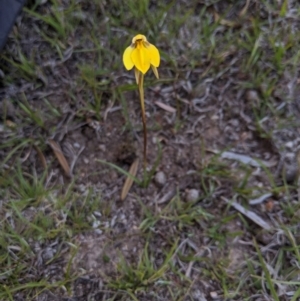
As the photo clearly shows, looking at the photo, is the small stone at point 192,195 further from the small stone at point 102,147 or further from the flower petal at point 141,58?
the flower petal at point 141,58

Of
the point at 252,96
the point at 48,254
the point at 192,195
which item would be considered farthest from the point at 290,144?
the point at 48,254

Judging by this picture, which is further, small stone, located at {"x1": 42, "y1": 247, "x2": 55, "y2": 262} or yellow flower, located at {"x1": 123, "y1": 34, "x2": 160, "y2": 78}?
small stone, located at {"x1": 42, "y1": 247, "x2": 55, "y2": 262}

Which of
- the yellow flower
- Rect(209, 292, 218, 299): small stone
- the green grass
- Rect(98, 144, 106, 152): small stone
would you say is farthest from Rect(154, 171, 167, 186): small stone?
the yellow flower

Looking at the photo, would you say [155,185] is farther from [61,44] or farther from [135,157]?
[61,44]

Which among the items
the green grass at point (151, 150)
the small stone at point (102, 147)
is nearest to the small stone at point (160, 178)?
the green grass at point (151, 150)

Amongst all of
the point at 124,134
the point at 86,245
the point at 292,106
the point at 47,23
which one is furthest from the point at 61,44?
the point at 292,106

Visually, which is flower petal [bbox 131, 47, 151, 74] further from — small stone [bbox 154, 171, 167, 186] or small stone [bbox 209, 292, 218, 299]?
small stone [bbox 209, 292, 218, 299]

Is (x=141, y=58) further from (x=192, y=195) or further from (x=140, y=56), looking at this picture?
(x=192, y=195)
